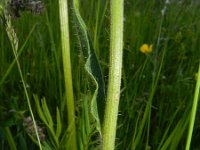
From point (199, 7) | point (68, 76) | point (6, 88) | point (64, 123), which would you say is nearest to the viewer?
point (68, 76)

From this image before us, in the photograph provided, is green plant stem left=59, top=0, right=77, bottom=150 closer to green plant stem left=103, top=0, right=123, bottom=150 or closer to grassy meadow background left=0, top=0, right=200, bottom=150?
grassy meadow background left=0, top=0, right=200, bottom=150

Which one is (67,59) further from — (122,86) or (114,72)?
(122,86)

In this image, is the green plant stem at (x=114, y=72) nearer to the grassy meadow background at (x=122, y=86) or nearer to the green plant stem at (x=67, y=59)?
the grassy meadow background at (x=122, y=86)

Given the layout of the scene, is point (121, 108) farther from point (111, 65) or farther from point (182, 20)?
point (182, 20)

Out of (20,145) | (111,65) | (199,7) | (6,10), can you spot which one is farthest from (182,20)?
(111,65)

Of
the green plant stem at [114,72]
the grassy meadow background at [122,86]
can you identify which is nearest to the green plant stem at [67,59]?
the grassy meadow background at [122,86]

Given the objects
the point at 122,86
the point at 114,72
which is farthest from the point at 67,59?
the point at 122,86

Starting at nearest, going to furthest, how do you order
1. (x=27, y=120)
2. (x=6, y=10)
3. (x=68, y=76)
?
(x=6, y=10)
(x=68, y=76)
(x=27, y=120)
